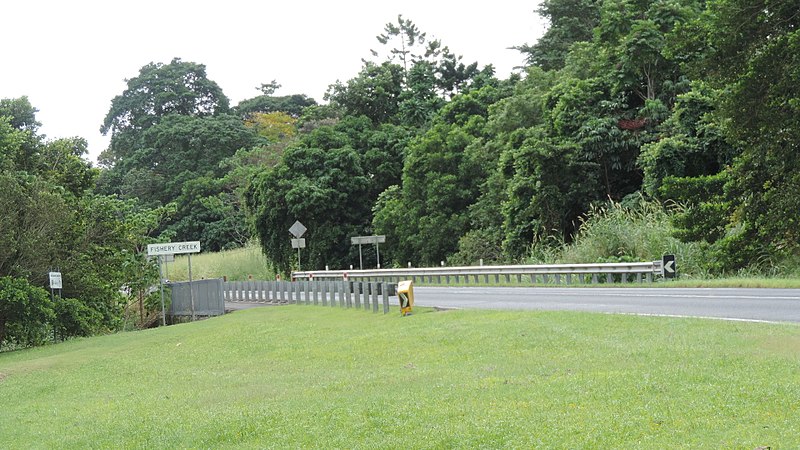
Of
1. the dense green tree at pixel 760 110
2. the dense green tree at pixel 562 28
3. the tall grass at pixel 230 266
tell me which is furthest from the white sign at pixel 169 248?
the dense green tree at pixel 562 28

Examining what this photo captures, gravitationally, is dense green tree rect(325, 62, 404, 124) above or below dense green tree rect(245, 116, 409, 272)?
above

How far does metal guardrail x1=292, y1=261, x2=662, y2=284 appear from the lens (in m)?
25.8

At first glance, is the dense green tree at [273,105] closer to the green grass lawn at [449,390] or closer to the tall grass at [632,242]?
the tall grass at [632,242]

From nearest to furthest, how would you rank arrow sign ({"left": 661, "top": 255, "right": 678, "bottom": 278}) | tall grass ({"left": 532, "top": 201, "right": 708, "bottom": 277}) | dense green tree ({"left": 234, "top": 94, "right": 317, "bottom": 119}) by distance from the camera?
1. arrow sign ({"left": 661, "top": 255, "right": 678, "bottom": 278})
2. tall grass ({"left": 532, "top": 201, "right": 708, "bottom": 277})
3. dense green tree ({"left": 234, "top": 94, "right": 317, "bottom": 119})

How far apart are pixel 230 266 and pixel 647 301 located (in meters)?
41.7

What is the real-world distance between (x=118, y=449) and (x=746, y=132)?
19749 mm

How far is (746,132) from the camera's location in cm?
2419

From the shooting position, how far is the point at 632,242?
29672 millimetres

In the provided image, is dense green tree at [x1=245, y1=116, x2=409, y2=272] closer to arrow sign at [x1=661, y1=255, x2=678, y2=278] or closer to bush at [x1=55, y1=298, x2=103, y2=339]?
bush at [x1=55, y1=298, x2=103, y2=339]

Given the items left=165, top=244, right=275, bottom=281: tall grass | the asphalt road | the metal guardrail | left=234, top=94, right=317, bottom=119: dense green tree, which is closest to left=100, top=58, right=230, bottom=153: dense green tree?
left=234, top=94, right=317, bottom=119: dense green tree

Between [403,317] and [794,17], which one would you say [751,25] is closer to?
[794,17]

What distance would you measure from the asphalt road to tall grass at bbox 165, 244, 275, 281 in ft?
100

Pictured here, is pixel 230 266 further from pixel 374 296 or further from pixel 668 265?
pixel 668 265

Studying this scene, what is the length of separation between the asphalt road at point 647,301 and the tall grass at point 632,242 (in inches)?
174
